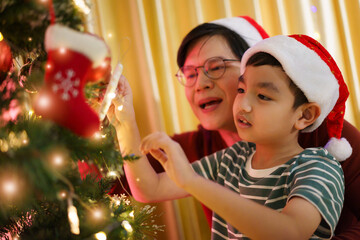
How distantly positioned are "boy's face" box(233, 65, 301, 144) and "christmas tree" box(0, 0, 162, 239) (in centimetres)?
42

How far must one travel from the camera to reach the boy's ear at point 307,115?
1031mm

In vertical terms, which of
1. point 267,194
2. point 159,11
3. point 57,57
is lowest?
point 267,194

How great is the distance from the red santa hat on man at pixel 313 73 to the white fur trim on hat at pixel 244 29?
305 mm

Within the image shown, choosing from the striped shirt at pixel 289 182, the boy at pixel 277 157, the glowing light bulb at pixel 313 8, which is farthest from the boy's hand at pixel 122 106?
the glowing light bulb at pixel 313 8

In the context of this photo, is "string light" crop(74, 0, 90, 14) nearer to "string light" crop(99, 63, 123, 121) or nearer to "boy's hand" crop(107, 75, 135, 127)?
"string light" crop(99, 63, 123, 121)

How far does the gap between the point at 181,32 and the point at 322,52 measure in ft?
2.94

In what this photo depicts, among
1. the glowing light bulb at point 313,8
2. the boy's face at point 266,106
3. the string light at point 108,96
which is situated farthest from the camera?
the glowing light bulb at point 313,8

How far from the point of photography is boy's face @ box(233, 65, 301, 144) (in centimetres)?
98

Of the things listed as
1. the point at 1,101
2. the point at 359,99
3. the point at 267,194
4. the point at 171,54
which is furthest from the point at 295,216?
the point at 171,54

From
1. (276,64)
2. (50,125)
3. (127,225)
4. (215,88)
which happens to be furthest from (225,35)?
(50,125)

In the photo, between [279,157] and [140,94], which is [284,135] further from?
[140,94]

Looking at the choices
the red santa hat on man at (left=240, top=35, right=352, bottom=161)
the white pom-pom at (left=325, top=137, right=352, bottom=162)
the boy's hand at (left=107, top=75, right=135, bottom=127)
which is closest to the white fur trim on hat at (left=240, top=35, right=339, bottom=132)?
the red santa hat on man at (left=240, top=35, right=352, bottom=161)

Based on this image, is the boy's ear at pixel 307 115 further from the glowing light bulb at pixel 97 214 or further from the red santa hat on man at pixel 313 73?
the glowing light bulb at pixel 97 214

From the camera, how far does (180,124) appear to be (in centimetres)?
190
